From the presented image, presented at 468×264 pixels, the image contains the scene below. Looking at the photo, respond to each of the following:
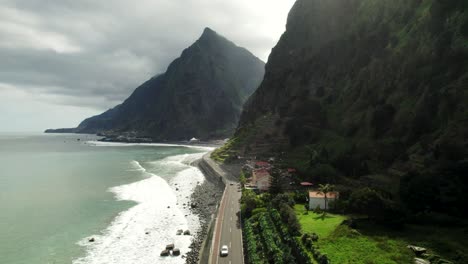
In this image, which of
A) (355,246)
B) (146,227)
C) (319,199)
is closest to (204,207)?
(146,227)

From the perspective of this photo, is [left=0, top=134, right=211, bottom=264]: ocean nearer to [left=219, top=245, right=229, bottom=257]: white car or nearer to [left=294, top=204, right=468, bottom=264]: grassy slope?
[left=219, top=245, right=229, bottom=257]: white car

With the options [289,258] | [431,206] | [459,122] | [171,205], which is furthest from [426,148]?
[171,205]

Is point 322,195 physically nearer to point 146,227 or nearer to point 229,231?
point 229,231

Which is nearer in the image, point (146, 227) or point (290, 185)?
point (146, 227)

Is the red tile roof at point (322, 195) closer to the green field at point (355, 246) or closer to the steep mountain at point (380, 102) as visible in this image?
the green field at point (355, 246)

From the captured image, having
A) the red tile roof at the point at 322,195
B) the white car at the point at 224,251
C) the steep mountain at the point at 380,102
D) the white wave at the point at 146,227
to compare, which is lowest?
the white wave at the point at 146,227

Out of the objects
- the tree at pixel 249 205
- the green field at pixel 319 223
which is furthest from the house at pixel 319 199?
the tree at pixel 249 205

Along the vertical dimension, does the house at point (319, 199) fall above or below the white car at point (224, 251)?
above
